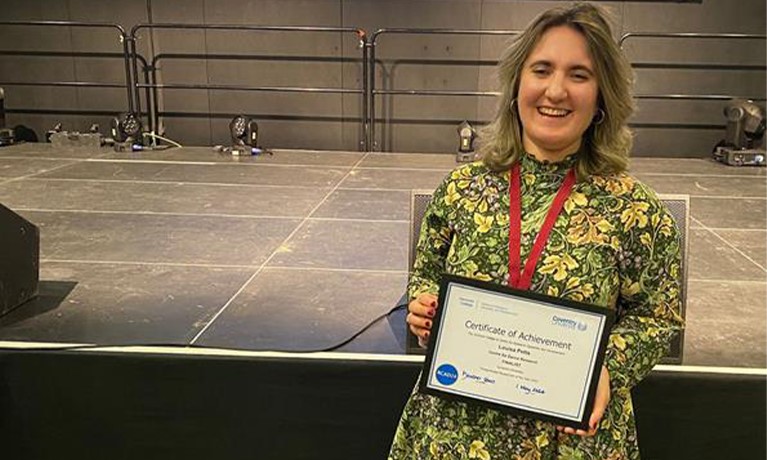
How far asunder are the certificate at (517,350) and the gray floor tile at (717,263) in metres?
1.69

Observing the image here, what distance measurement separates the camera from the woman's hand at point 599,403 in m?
1.05

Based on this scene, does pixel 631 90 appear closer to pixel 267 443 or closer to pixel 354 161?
pixel 267 443

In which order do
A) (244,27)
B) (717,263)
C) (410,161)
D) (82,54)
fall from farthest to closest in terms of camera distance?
1. (82,54)
2. (244,27)
3. (410,161)
4. (717,263)

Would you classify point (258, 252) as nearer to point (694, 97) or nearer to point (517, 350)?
point (517, 350)

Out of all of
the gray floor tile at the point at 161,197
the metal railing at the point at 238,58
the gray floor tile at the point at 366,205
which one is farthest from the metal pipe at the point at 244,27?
the gray floor tile at the point at 366,205

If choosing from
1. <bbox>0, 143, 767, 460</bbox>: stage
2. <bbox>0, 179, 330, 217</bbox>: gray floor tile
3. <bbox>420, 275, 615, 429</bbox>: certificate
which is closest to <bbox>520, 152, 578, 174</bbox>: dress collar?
<bbox>420, 275, 615, 429</bbox>: certificate

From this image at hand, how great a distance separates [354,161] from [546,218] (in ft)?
14.2

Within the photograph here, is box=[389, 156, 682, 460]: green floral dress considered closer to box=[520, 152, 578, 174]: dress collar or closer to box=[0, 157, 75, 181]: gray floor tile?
box=[520, 152, 578, 174]: dress collar

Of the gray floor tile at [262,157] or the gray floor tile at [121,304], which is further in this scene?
the gray floor tile at [262,157]

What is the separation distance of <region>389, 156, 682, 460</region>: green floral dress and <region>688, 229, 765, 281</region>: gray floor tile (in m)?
1.57

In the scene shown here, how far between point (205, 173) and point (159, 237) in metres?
1.73

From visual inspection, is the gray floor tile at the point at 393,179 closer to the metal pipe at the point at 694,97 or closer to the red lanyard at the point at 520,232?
the metal pipe at the point at 694,97

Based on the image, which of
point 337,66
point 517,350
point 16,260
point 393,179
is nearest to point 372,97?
point 337,66

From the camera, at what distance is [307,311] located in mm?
2172
